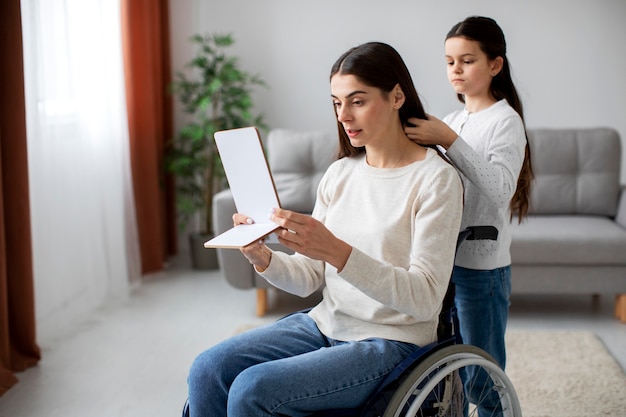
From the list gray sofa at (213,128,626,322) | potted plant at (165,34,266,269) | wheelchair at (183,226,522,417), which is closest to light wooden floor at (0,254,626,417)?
gray sofa at (213,128,626,322)

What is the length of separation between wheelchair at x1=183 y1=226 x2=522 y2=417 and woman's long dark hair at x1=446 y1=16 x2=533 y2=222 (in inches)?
11.5

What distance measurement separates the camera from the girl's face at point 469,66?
1704mm

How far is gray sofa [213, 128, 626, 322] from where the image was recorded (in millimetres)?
3129

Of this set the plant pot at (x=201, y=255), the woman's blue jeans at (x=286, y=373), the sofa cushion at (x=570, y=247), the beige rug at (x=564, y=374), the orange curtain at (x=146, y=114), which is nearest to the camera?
the woman's blue jeans at (x=286, y=373)

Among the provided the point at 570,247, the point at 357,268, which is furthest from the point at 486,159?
the point at 570,247

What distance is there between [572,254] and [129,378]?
6.30 ft

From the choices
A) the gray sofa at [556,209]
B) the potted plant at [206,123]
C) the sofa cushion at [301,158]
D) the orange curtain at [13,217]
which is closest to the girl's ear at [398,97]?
the orange curtain at [13,217]

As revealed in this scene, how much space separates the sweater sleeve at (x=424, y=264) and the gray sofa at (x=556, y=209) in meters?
1.76

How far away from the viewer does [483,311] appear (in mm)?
1734

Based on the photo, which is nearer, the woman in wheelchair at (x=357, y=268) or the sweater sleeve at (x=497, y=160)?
the woman in wheelchair at (x=357, y=268)

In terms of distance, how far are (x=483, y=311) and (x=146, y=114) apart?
266 cm

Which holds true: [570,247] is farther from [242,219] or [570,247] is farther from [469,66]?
[242,219]

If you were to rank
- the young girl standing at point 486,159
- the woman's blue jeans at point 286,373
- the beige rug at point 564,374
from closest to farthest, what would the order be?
the woman's blue jeans at point 286,373, the young girl standing at point 486,159, the beige rug at point 564,374

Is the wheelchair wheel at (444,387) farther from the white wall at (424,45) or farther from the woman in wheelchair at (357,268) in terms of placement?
the white wall at (424,45)
